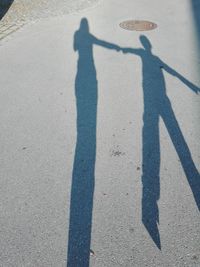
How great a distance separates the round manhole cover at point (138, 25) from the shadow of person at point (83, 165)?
192 centimetres

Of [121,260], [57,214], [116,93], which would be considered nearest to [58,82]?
[116,93]

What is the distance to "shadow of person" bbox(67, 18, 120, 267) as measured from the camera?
343 cm

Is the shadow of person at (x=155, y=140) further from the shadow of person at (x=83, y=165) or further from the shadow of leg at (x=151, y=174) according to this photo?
the shadow of person at (x=83, y=165)

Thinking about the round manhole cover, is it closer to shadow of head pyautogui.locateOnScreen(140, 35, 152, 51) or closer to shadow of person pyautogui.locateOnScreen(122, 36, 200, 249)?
shadow of head pyautogui.locateOnScreen(140, 35, 152, 51)

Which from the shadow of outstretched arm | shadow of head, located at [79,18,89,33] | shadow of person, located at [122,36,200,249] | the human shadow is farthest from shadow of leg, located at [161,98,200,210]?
the human shadow

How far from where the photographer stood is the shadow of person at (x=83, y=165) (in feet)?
11.3

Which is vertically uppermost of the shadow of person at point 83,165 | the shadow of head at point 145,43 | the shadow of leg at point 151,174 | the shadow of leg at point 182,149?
the shadow of person at point 83,165

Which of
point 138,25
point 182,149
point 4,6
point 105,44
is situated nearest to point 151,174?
point 182,149

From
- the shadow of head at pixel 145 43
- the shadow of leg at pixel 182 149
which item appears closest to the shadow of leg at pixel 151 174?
the shadow of leg at pixel 182 149

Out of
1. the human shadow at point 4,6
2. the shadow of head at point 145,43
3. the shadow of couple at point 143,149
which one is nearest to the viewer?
the shadow of couple at point 143,149

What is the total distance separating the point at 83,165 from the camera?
440 centimetres

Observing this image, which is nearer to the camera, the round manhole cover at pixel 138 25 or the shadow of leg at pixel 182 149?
the shadow of leg at pixel 182 149

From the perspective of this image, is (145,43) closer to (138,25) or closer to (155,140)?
(138,25)

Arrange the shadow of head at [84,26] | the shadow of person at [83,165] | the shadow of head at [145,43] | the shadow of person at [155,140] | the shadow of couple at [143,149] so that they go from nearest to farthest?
the shadow of person at [83,165] → the shadow of couple at [143,149] → the shadow of person at [155,140] → the shadow of head at [145,43] → the shadow of head at [84,26]
